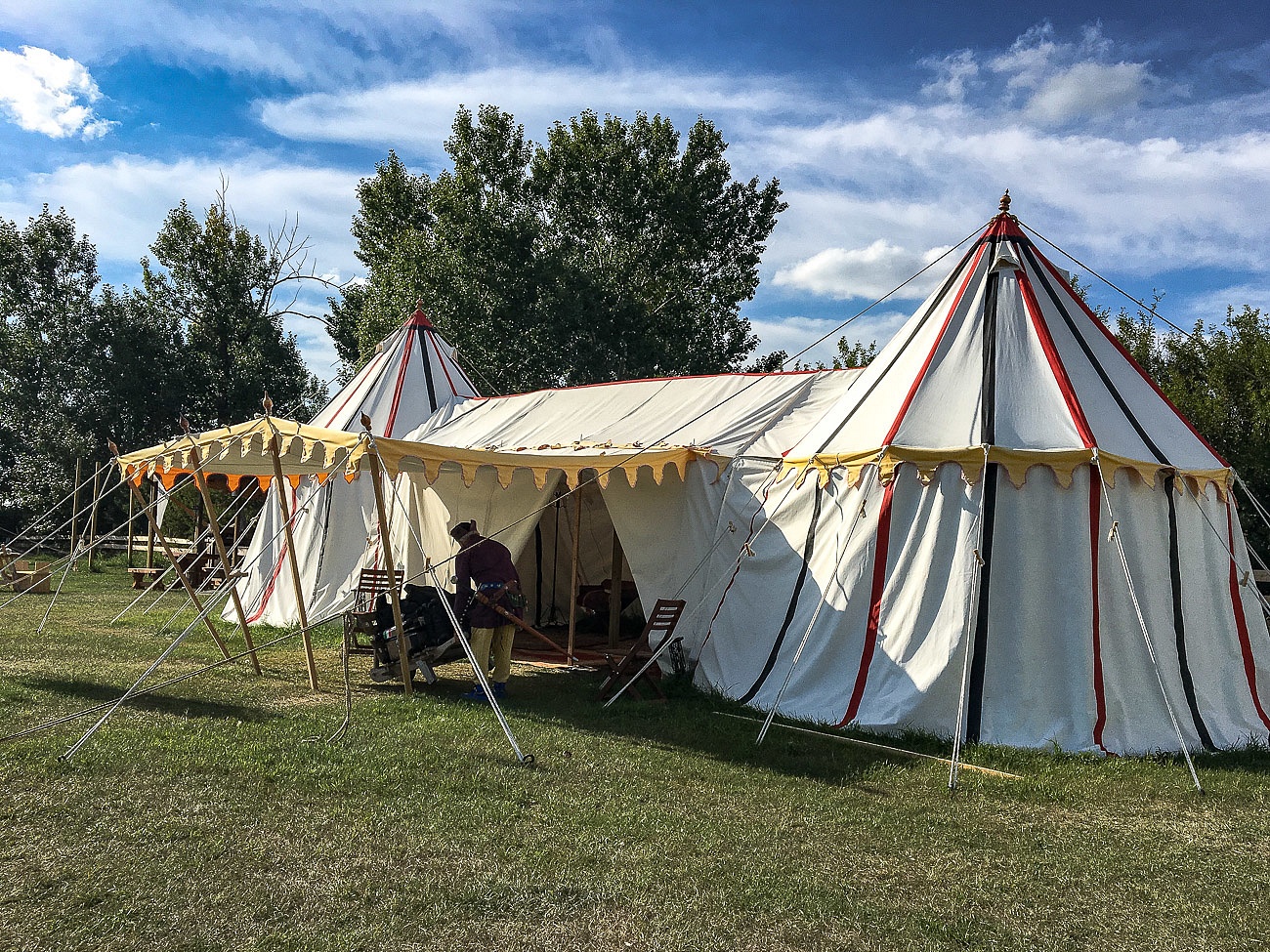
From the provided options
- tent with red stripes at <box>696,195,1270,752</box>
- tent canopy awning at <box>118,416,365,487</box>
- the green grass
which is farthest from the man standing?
tent with red stripes at <box>696,195,1270,752</box>

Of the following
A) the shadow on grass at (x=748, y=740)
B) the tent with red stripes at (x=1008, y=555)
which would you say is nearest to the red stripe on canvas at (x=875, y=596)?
the tent with red stripes at (x=1008, y=555)

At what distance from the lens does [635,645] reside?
7023mm

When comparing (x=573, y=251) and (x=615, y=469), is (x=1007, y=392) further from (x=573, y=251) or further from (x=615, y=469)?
(x=573, y=251)

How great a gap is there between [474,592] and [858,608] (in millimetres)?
2779

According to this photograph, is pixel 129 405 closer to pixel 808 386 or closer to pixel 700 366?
pixel 700 366

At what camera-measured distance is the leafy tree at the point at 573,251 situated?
759 inches

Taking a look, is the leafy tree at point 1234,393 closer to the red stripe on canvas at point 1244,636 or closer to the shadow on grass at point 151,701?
the red stripe on canvas at point 1244,636

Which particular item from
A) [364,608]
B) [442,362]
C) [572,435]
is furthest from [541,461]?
[442,362]

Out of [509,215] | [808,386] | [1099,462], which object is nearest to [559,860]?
[1099,462]

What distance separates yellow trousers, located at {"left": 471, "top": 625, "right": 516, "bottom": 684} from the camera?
23.2 ft

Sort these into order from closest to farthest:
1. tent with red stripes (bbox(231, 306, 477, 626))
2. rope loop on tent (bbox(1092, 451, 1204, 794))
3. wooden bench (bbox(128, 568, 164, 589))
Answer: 1. rope loop on tent (bbox(1092, 451, 1204, 794))
2. tent with red stripes (bbox(231, 306, 477, 626))
3. wooden bench (bbox(128, 568, 164, 589))

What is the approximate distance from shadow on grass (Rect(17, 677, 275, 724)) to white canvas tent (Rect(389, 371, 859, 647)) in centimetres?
186

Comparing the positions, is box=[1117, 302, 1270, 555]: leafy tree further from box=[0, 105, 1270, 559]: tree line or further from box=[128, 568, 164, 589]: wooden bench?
box=[128, 568, 164, 589]: wooden bench

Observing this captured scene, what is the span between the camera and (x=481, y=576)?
7.10 meters
